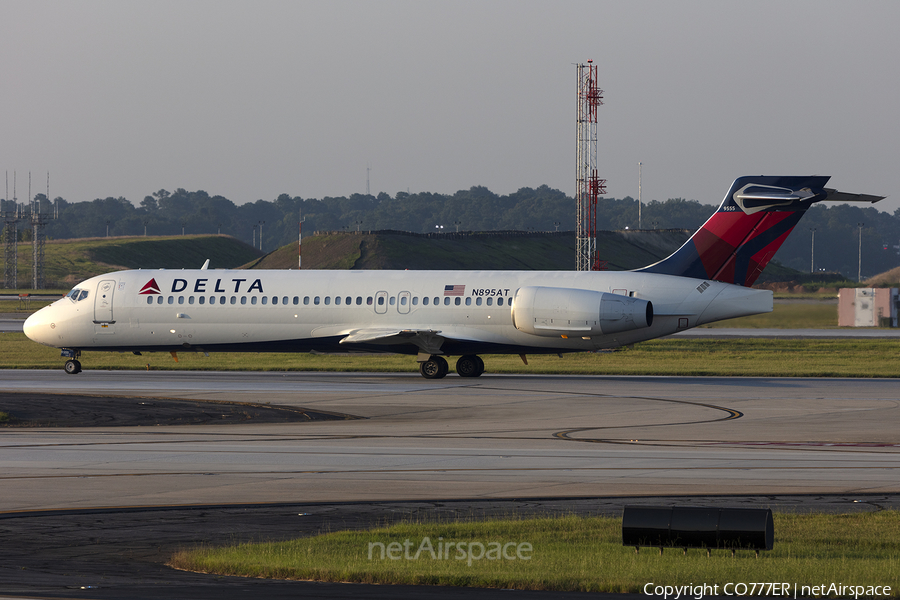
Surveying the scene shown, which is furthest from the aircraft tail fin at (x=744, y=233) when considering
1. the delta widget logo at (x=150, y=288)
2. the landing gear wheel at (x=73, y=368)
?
the landing gear wheel at (x=73, y=368)

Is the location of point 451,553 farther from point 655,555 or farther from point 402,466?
point 402,466

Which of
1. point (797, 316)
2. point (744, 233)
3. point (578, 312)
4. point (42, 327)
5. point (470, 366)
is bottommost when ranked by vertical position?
point (470, 366)


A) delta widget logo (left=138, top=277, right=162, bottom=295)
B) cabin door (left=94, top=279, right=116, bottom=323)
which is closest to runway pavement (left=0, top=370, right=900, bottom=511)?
cabin door (left=94, top=279, right=116, bottom=323)

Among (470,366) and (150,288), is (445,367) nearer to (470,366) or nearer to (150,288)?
(470,366)

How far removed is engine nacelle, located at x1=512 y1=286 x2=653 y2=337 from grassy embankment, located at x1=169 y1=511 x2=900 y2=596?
23585mm

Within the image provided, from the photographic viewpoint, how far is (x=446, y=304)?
39.1 meters

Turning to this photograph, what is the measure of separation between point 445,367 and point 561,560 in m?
27.6

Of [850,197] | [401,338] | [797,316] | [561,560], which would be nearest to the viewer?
[561,560]

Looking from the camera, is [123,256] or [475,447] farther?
[123,256]

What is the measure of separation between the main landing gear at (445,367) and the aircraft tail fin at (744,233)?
764cm

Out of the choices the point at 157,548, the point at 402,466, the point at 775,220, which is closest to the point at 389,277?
the point at 775,220

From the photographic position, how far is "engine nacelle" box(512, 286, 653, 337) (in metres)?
37.2

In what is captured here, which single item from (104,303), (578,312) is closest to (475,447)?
(578,312)

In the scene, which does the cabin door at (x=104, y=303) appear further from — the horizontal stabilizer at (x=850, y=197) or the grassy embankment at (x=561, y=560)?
the grassy embankment at (x=561, y=560)
